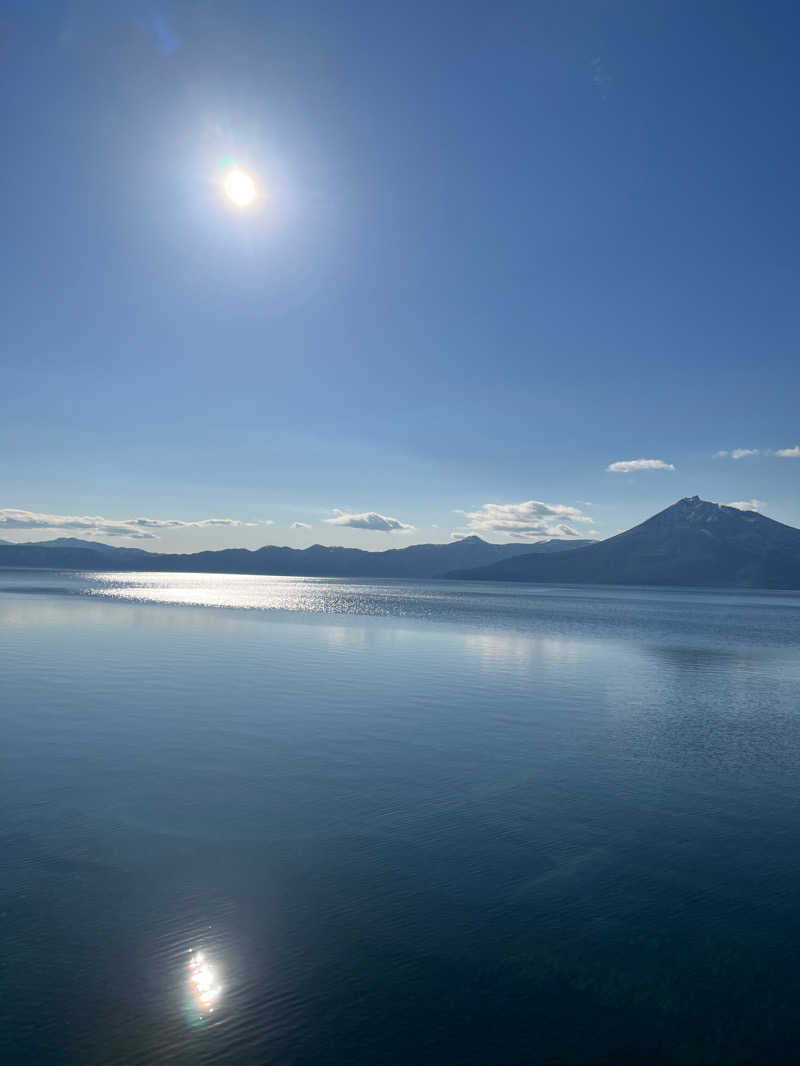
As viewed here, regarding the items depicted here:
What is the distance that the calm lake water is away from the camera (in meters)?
9.70

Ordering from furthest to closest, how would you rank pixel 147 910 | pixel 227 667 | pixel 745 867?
pixel 227 667 < pixel 745 867 < pixel 147 910

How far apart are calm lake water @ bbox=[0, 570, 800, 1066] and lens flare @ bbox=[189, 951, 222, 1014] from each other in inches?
3.0

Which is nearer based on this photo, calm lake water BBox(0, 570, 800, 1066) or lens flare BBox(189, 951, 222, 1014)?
calm lake water BBox(0, 570, 800, 1066)

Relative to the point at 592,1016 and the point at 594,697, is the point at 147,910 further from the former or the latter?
the point at 594,697

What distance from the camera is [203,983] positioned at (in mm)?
10422

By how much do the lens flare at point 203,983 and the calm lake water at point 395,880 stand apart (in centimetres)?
8

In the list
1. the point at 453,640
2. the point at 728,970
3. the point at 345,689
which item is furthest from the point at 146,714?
the point at 453,640

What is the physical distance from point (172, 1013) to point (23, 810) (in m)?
10.1

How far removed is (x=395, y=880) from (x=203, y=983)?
192 inches

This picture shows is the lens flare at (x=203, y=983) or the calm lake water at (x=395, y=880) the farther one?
the lens flare at (x=203, y=983)

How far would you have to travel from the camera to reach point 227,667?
141 ft

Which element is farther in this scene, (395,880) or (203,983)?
(395,880)

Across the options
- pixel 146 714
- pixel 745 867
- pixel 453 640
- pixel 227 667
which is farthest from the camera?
pixel 453 640

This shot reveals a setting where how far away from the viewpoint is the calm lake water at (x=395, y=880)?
31.8ft
